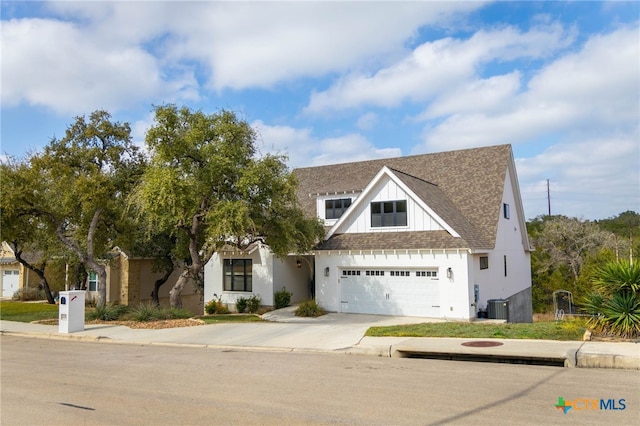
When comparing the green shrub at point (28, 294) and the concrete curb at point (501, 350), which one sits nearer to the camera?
the concrete curb at point (501, 350)

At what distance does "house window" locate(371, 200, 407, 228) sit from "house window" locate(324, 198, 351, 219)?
3.32 metres

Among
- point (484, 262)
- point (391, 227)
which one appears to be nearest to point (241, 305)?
point (391, 227)

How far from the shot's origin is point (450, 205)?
80.4ft

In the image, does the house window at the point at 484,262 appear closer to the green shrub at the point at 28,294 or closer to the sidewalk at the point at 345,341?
the sidewalk at the point at 345,341

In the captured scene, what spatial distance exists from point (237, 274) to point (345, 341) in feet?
40.0

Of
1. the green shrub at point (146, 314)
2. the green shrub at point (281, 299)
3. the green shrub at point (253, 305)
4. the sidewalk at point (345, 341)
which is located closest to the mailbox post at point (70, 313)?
the sidewalk at point (345, 341)

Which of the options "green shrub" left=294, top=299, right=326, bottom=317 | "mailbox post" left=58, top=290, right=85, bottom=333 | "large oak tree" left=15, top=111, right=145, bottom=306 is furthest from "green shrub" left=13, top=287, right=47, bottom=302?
"green shrub" left=294, top=299, right=326, bottom=317

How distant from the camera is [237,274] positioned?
25.4 m

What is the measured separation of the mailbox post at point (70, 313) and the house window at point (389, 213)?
1242 cm

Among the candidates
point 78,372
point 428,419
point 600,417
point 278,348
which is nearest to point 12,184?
point 78,372

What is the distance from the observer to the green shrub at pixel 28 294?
1384 inches

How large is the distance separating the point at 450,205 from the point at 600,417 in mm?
17978

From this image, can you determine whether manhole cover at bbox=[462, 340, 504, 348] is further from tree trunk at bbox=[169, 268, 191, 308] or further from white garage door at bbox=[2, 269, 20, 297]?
white garage door at bbox=[2, 269, 20, 297]

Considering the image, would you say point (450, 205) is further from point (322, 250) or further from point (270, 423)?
point (270, 423)
